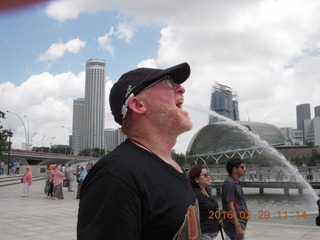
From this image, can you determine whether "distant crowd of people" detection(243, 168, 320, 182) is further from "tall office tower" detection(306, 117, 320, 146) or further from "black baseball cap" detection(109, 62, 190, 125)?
"tall office tower" detection(306, 117, 320, 146)

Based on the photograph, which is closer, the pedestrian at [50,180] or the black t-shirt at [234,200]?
the black t-shirt at [234,200]

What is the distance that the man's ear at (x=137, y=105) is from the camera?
1.69 meters

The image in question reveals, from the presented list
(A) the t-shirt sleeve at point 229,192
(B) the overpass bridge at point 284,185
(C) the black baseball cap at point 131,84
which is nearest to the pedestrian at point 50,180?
(A) the t-shirt sleeve at point 229,192

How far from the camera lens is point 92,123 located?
145 metres

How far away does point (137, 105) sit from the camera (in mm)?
1705

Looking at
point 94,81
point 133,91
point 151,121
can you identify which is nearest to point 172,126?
point 151,121

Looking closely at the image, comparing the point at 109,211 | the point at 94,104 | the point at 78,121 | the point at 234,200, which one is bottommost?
the point at 234,200

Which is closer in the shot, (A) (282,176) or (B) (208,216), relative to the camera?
(B) (208,216)

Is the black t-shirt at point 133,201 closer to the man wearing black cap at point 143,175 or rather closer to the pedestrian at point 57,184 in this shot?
the man wearing black cap at point 143,175

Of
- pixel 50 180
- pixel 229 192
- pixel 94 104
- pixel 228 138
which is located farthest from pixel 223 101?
pixel 229 192

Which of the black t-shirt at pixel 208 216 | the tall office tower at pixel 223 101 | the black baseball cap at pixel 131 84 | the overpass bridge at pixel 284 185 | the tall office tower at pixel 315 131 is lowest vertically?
the overpass bridge at pixel 284 185

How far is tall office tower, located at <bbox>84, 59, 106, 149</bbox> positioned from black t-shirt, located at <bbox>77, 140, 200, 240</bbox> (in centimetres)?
13812

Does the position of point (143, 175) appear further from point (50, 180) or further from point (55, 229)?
point (50, 180)

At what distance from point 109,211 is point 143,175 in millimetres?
219
